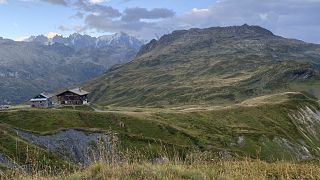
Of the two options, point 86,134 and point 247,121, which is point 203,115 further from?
point 86,134

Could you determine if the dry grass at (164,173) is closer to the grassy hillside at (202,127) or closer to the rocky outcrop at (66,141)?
the grassy hillside at (202,127)

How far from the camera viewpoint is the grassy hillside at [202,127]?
9875 cm

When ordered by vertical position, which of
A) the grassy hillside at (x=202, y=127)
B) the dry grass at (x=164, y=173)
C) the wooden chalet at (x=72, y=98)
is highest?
the dry grass at (x=164, y=173)

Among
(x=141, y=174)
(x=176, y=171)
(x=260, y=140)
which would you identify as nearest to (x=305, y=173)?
(x=176, y=171)

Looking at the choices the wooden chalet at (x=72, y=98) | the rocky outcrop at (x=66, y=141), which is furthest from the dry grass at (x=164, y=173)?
the wooden chalet at (x=72, y=98)

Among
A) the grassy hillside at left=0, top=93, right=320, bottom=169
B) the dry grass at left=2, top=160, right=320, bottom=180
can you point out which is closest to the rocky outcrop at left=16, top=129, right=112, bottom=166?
the grassy hillside at left=0, top=93, right=320, bottom=169

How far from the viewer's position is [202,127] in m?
132

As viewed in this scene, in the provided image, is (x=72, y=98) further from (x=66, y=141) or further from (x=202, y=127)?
(x=66, y=141)

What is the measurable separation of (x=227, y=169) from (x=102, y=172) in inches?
191

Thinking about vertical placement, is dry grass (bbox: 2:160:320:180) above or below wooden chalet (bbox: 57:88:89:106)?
above

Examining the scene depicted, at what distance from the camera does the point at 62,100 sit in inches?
7456

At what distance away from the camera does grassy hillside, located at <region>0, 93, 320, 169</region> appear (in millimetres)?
98750

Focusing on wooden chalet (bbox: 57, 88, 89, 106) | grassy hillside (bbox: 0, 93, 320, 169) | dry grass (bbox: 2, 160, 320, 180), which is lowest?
grassy hillside (bbox: 0, 93, 320, 169)

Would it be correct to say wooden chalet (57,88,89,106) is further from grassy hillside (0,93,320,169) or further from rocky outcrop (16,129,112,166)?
rocky outcrop (16,129,112,166)
